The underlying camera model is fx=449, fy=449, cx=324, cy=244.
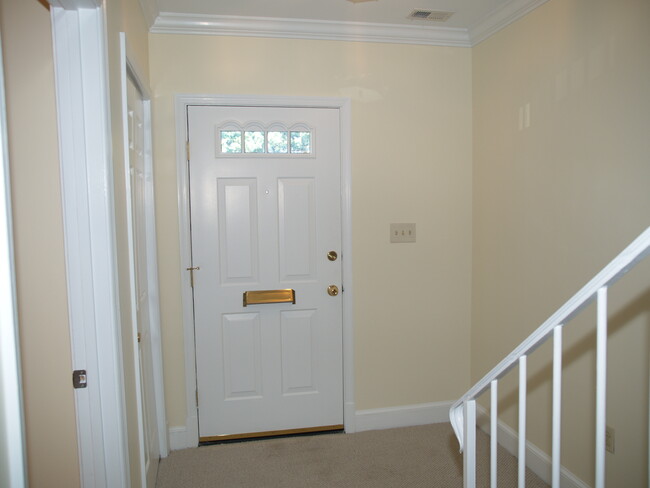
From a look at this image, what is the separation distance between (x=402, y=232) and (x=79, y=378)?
2.00 metres

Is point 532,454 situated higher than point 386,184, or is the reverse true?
point 386,184

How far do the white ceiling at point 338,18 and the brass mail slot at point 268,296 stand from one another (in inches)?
60.5

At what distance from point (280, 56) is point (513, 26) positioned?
1.33 metres

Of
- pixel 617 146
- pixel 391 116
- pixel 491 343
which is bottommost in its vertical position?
pixel 491 343

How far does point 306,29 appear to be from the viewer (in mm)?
2656

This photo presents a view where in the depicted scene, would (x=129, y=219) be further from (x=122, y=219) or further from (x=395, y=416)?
(x=395, y=416)

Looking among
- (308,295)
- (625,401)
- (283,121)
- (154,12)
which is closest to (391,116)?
(283,121)

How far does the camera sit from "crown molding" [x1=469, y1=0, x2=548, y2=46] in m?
2.35

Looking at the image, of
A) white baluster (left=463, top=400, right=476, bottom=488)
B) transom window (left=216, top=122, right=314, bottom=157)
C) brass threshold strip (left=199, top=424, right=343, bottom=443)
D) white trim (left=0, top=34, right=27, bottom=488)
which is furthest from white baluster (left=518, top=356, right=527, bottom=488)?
transom window (left=216, top=122, right=314, bottom=157)

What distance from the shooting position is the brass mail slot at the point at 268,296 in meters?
2.75

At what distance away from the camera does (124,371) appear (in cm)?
158

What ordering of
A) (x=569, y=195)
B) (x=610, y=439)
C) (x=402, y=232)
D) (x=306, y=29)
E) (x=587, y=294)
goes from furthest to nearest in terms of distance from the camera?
(x=402, y=232)
(x=306, y=29)
(x=569, y=195)
(x=610, y=439)
(x=587, y=294)

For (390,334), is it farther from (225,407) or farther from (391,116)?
(391,116)

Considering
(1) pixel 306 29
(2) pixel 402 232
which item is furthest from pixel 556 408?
(1) pixel 306 29
